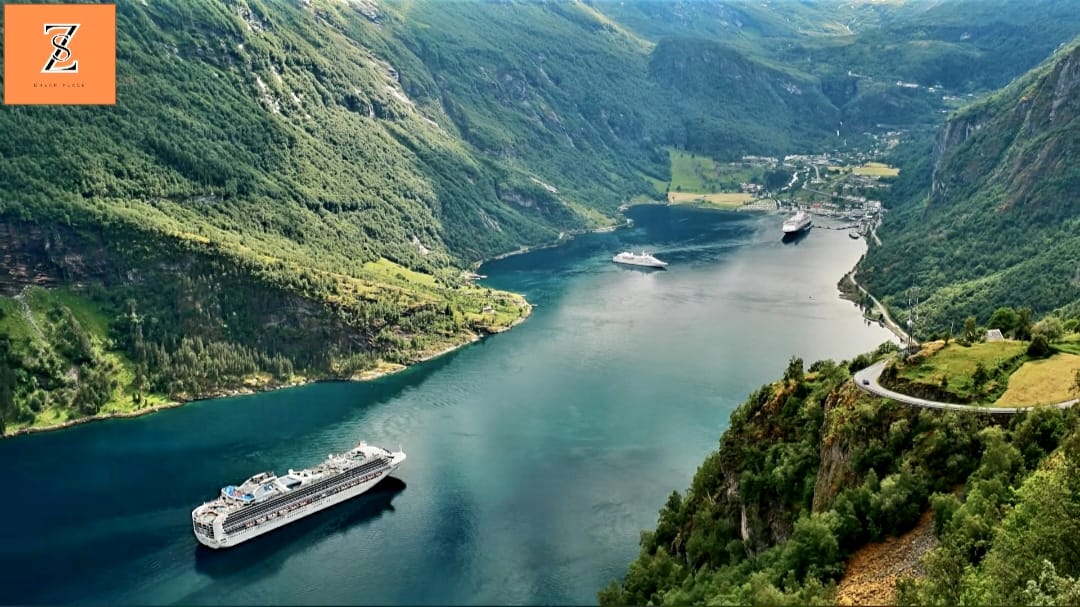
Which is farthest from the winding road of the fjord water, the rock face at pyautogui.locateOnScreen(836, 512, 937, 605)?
the fjord water

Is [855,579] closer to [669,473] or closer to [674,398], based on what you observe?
[669,473]

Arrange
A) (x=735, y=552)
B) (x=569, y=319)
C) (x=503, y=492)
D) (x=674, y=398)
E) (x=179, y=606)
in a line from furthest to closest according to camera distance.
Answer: (x=569, y=319)
(x=674, y=398)
(x=503, y=492)
(x=179, y=606)
(x=735, y=552)

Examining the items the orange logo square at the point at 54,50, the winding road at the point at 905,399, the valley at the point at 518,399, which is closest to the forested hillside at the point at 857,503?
the valley at the point at 518,399

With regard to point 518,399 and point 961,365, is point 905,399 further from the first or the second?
point 518,399

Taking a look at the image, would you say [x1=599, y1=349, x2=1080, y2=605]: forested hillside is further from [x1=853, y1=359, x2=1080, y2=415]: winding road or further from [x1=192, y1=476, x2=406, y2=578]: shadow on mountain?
[x1=192, y1=476, x2=406, y2=578]: shadow on mountain

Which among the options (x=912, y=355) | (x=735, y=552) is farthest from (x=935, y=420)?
(x=735, y=552)
